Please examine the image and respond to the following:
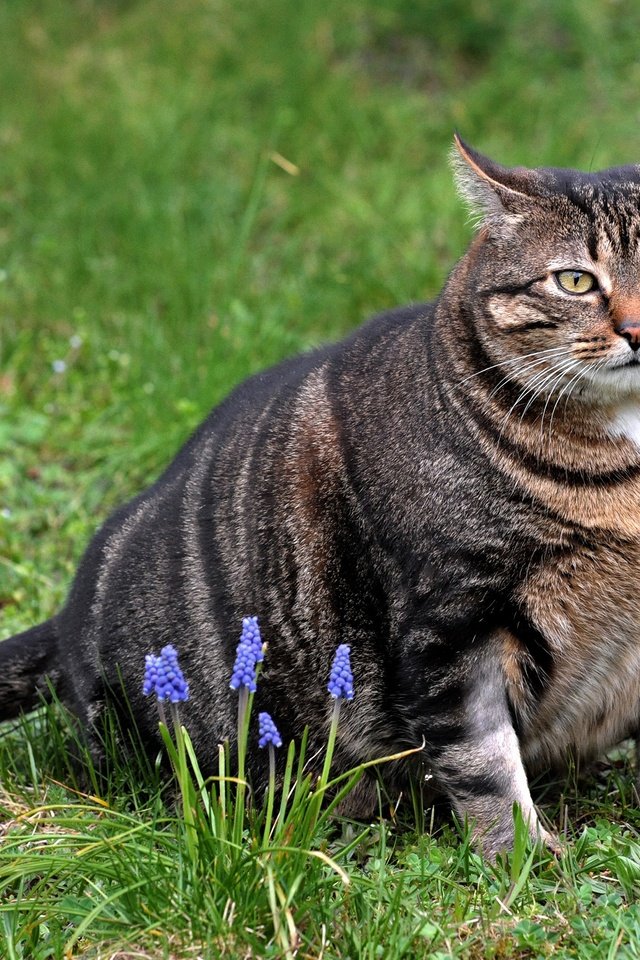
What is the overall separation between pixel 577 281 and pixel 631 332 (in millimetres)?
200

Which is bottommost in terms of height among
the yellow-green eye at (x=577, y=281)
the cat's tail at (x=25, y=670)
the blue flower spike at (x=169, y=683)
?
the cat's tail at (x=25, y=670)

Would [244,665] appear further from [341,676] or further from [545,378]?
[545,378]

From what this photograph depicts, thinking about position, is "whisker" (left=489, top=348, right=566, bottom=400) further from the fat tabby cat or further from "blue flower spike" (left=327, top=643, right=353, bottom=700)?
"blue flower spike" (left=327, top=643, right=353, bottom=700)

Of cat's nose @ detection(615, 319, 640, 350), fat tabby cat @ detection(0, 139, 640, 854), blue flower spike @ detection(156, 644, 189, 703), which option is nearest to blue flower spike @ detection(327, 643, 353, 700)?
blue flower spike @ detection(156, 644, 189, 703)

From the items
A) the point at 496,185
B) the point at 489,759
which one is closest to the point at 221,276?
the point at 496,185

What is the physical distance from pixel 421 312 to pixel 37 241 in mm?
3267

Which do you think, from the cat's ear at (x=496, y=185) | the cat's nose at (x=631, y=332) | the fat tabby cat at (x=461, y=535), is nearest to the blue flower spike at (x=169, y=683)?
the fat tabby cat at (x=461, y=535)

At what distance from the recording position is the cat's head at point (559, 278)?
9.02 feet

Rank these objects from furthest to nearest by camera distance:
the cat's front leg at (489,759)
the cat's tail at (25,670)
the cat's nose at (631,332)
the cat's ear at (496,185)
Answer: the cat's tail at (25,670)
the cat's ear at (496,185)
the cat's front leg at (489,759)
the cat's nose at (631,332)

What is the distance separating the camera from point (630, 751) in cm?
332

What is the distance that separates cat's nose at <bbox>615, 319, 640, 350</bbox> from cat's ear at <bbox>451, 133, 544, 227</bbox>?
408 millimetres

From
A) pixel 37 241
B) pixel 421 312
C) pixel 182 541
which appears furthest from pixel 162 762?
pixel 37 241

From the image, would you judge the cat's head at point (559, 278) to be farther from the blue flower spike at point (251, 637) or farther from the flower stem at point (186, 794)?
the flower stem at point (186, 794)

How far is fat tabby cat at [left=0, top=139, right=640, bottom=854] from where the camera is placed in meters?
2.80
